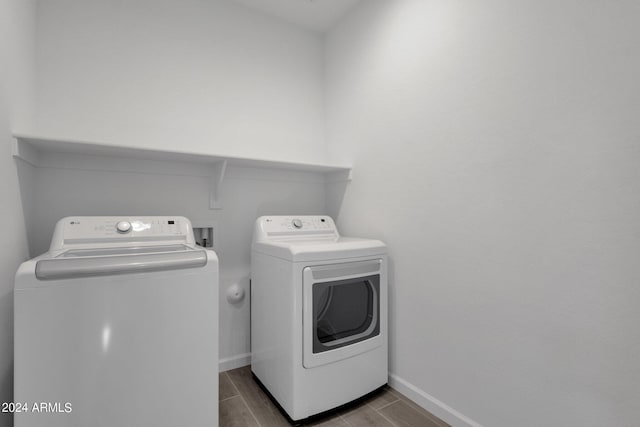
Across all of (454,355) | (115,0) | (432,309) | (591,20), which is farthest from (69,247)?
(591,20)

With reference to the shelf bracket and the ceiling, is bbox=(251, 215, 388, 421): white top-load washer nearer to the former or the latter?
the shelf bracket

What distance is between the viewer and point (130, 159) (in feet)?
5.71

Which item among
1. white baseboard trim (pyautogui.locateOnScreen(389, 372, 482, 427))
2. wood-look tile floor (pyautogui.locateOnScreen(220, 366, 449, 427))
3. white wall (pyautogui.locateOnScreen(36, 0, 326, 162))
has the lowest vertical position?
wood-look tile floor (pyautogui.locateOnScreen(220, 366, 449, 427))

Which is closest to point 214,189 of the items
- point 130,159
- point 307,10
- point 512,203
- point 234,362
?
point 130,159

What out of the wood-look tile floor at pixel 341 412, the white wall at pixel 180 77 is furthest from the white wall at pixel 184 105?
the wood-look tile floor at pixel 341 412

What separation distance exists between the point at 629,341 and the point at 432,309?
76cm

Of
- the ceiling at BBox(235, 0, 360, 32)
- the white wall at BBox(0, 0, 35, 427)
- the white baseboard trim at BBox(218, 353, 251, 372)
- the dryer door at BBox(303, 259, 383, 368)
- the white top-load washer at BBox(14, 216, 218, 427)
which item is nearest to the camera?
the white top-load washer at BBox(14, 216, 218, 427)

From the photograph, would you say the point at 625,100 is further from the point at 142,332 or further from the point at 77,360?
the point at 77,360

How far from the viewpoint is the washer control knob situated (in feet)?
4.84

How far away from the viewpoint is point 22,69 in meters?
1.33

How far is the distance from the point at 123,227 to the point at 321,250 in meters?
1.01

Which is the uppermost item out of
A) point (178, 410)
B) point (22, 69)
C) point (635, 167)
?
point (22, 69)

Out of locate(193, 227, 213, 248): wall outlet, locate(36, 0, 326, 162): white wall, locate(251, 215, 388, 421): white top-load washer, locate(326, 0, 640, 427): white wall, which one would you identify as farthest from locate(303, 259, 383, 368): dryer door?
locate(36, 0, 326, 162): white wall

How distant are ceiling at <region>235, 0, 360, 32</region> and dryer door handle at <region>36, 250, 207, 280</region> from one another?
193 cm
